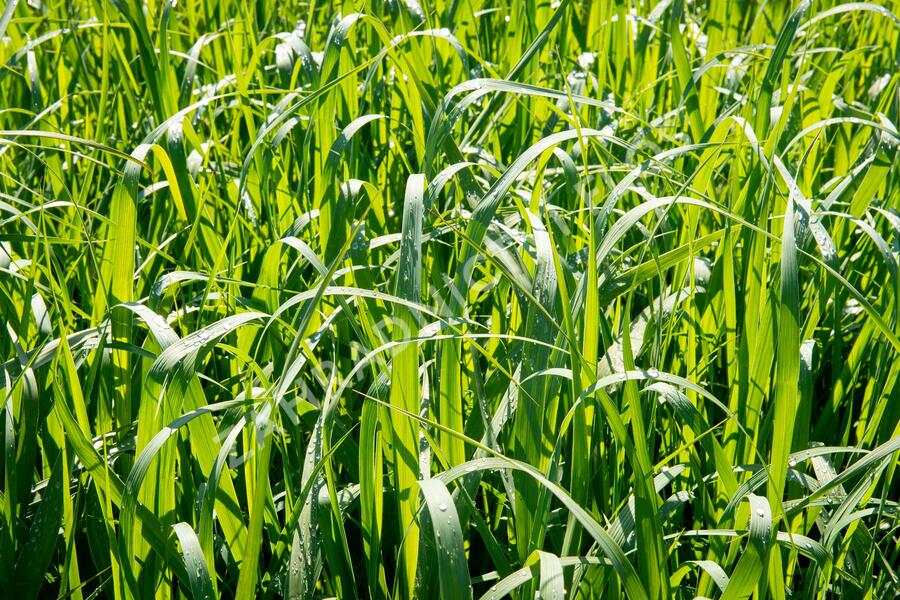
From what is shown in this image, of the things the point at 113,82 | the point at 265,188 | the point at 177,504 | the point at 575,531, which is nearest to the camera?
the point at 575,531

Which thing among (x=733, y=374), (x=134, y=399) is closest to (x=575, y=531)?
(x=733, y=374)

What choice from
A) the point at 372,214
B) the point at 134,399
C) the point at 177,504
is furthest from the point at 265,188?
the point at 177,504

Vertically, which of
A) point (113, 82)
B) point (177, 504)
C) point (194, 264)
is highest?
point (113, 82)

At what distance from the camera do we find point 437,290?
2.97 ft

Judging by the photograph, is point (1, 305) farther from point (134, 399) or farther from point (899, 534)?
point (899, 534)

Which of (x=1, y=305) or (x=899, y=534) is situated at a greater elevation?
(x=1, y=305)

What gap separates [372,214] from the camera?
1.12m

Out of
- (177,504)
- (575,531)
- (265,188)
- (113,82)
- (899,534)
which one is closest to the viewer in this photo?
(575,531)

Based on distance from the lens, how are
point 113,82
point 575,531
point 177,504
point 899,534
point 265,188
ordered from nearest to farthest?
1. point 575,531
2. point 177,504
3. point 899,534
4. point 265,188
5. point 113,82

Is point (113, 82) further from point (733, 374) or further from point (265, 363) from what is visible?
point (733, 374)

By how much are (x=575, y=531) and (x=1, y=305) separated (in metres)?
0.71

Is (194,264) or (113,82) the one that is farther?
(113,82)

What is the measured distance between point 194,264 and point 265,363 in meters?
0.26

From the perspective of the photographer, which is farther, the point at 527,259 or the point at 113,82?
the point at 113,82
